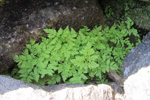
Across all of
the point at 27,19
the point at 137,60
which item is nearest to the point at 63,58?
the point at 27,19

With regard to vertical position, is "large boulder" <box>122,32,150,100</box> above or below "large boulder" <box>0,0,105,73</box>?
below

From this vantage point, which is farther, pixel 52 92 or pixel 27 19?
pixel 27 19

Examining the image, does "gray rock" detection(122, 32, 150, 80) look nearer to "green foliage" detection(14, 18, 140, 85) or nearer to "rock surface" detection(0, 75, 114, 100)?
"green foliage" detection(14, 18, 140, 85)

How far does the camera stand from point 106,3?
534 cm

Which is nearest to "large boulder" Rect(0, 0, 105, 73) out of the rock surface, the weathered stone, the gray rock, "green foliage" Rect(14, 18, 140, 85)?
"green foliage" Rect(14, 18, 140, 85)

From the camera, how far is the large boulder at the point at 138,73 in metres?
3.11

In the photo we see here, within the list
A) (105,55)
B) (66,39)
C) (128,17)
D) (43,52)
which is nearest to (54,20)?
(66,39)

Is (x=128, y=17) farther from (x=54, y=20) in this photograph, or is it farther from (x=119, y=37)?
(x=54, y=20)

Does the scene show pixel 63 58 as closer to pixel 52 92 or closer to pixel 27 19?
pixel 52 92

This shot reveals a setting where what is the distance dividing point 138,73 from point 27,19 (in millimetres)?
2782

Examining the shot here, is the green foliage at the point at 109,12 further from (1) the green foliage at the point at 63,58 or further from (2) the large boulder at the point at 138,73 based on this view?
(2) the large boulder at the point at 138,73

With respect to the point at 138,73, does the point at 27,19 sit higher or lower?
higher

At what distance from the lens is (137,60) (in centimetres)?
361

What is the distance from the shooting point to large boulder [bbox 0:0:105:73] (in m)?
3.97
